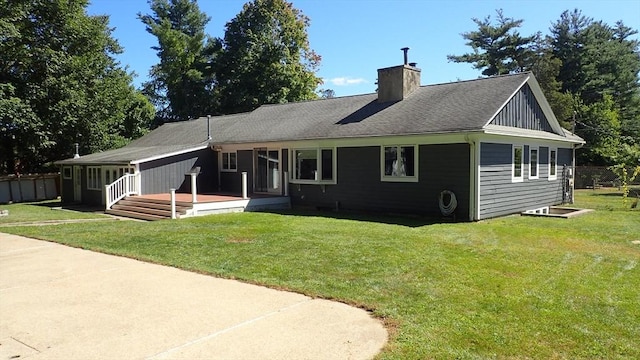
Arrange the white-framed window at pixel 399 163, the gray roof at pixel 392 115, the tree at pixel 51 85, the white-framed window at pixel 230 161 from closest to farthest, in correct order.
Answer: the gray roof at pixel 392 115
the white-framed window at pixel 399 163
the white-framed window at pixel 230 161
the tree at pixel 51 85

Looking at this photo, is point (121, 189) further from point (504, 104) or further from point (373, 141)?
point (504, 104)

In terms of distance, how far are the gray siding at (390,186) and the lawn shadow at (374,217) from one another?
19cm

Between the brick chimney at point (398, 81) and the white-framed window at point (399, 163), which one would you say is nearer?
the white-framed window at point (399, 163)

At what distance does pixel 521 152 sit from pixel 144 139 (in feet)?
64.6

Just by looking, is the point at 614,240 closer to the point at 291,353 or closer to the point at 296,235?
the point at 296,235

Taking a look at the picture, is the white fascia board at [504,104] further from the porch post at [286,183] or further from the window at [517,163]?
the porch post at [286,183]

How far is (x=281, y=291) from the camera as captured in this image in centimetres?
582

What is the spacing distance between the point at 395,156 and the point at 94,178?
13.2 metres

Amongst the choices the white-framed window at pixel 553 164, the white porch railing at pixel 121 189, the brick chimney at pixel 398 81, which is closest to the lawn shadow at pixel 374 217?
the brick chimney at pixel 398 81

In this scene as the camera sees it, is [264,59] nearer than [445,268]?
No

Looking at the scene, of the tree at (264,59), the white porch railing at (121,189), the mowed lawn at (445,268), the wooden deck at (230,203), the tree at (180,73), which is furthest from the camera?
the tree at (180,73)

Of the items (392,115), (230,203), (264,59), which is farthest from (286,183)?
(264,59)

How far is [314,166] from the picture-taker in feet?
53.0

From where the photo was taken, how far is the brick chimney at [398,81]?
1650cm
